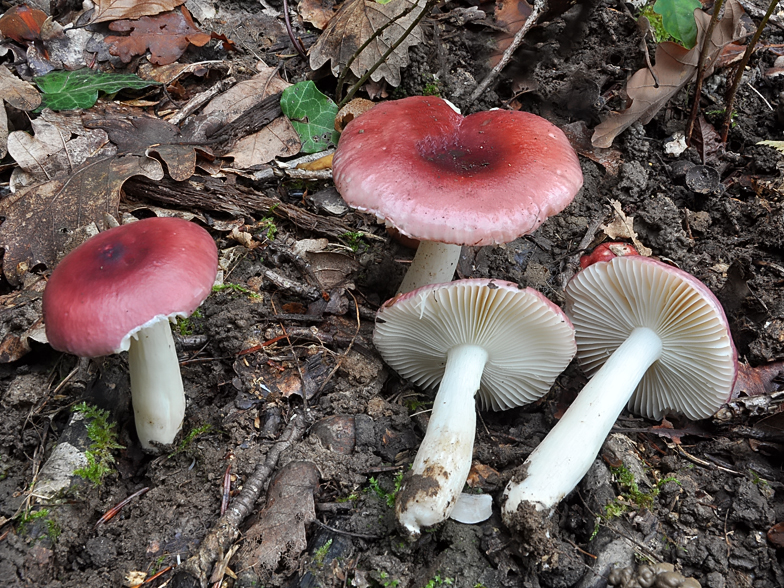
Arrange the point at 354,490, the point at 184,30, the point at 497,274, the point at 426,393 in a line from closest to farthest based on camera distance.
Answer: the point at 354,490, the point at 426,393, the point at 497,274, the point at 184,30

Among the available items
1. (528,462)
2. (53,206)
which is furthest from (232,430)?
(53,206)

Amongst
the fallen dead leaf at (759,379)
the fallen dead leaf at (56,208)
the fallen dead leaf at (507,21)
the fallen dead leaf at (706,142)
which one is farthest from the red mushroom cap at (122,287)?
the fallen dead leaf at (706,142)

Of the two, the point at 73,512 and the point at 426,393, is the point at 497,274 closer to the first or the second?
the point at 426,393

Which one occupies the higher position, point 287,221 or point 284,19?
point 284,19

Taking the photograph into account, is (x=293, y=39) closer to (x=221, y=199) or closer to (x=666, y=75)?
(x=221, y=199)

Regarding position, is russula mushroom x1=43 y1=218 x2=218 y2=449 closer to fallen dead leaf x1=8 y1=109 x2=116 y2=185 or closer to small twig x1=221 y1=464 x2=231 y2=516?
small twig x1=221 y1=464 x2=231 y2=516

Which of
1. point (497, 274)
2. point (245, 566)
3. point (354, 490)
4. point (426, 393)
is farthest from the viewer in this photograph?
point (497, 274)
